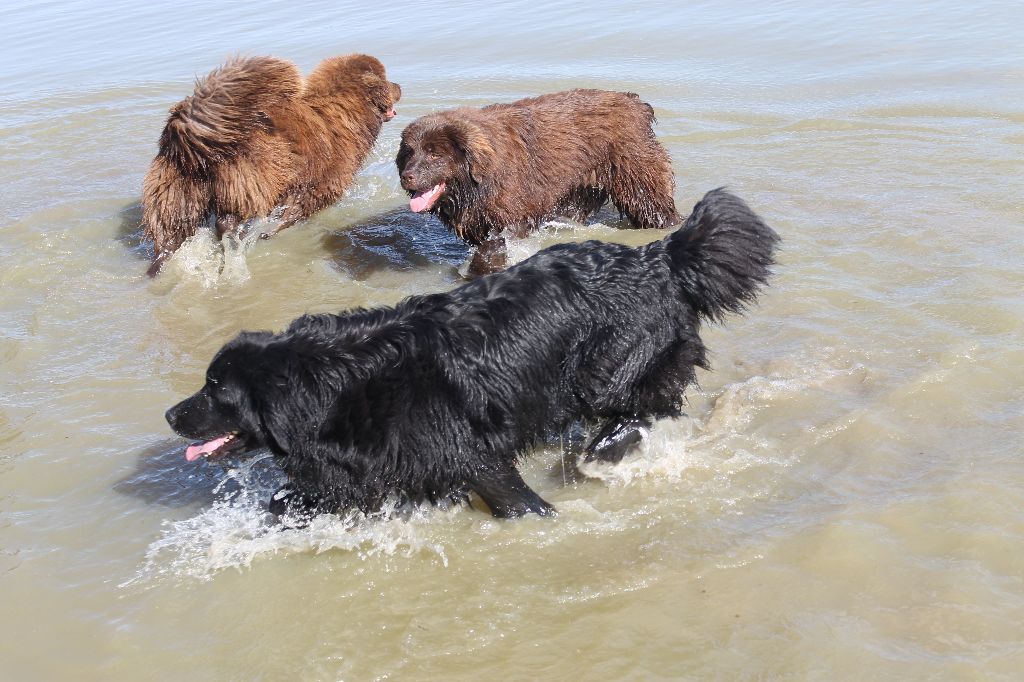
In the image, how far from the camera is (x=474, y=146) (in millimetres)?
6391

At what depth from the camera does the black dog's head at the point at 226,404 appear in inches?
149

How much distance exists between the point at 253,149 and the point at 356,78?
1426mm

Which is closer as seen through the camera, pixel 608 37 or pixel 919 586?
pixel 919 586

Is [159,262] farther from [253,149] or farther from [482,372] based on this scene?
[482,372]

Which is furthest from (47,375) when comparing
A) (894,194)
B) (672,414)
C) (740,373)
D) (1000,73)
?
(1000,73)

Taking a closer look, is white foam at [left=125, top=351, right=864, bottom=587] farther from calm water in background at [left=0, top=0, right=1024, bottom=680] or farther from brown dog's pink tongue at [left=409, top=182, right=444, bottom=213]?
brown dog's pink tongue at [left=409, top=182, right=444, bottom=213]

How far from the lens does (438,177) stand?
643 centimetres

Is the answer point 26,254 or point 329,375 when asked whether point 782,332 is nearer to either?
point 329,375

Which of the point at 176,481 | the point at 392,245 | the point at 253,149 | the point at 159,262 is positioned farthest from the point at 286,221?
the point at 176,481

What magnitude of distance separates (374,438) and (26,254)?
5036mm

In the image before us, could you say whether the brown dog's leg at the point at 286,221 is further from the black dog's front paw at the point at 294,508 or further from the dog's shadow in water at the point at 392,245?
the black dog's front paw at the point at 294,508

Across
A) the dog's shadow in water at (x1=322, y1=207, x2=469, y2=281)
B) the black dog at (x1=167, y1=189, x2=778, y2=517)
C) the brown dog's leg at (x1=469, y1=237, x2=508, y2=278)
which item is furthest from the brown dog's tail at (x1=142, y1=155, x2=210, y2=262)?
the black dog at (x1=167, y1=189, x2=778, y2=517)

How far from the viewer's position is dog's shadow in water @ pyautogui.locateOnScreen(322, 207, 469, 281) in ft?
23.7

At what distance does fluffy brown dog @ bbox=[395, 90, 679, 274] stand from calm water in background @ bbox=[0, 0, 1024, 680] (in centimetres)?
35
